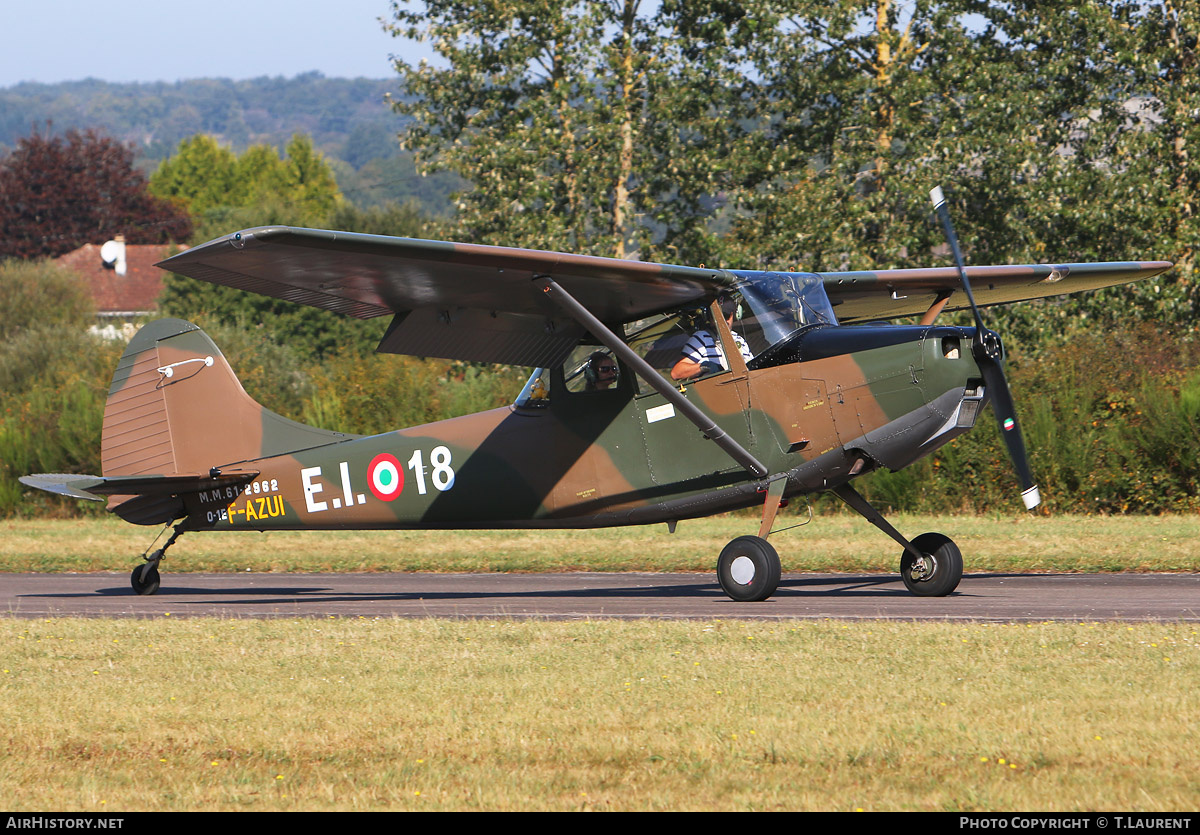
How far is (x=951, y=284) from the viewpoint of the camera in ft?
45.0

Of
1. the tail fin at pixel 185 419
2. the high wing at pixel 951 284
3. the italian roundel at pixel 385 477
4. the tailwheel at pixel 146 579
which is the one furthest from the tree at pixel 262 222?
the high wing at pixel 951 284

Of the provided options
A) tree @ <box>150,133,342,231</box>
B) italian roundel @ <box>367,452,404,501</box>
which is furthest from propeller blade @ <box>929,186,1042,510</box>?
tree @ <box>150,133,342,231</box>

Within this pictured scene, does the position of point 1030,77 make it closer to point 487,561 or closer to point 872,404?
point 487,561

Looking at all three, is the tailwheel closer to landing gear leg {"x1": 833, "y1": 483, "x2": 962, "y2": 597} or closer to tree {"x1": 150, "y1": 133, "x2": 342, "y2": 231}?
landing gear leg {"x1": 833, "y1": 483, "x2": 962, "y2": 597}

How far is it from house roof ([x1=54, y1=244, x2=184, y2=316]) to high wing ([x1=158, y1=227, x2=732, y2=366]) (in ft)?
219

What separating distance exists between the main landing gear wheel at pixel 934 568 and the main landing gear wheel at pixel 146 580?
791 centimetres

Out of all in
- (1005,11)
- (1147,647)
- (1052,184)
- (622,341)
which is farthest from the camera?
(1005,11)

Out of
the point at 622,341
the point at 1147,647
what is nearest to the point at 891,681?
the point at 1147,647

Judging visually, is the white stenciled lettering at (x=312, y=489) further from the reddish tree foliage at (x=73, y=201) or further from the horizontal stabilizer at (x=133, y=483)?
the reddish tree foliage at (x=73, y=201)

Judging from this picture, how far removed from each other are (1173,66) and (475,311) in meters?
23.4

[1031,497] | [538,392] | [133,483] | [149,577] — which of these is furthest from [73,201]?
[1031,497]

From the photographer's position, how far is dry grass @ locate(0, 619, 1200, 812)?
5566 mm

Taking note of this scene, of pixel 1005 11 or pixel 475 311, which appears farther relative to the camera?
pixel 1005 11

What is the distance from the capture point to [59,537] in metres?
22.1
